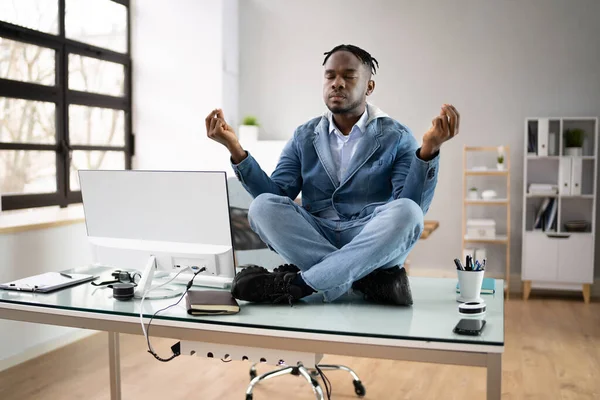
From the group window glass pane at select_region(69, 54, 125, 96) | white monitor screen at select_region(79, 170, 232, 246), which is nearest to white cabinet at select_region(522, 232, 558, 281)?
window glass pane at select_region(69, 54, 125, 96)

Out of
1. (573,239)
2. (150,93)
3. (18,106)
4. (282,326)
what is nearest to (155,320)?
(282,326)

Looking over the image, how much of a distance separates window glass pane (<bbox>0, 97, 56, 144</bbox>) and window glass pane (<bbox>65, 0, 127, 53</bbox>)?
607 mm

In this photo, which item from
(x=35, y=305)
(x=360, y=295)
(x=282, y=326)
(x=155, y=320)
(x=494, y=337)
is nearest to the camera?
(x=494, y=337)

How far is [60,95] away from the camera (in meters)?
4.06

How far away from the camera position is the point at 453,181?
521 centimetres

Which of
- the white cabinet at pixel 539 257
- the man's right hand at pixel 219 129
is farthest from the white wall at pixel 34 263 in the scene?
the white cabinet at pixel 539 257

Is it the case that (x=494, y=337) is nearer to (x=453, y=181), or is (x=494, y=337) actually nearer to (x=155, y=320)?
(x=155, y=320)

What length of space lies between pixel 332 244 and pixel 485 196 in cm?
316

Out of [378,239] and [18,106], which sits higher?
[18,106]

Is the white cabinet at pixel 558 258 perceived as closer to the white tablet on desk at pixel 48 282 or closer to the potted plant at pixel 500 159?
the potted plant at pixel 500 159

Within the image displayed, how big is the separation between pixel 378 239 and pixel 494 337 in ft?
1.43

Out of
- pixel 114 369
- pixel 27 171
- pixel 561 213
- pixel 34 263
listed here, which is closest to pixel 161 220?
pixel 114 369

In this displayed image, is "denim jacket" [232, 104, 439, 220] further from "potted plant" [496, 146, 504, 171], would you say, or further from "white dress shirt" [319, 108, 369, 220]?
"potted plant" [496, 146, 504, 171]

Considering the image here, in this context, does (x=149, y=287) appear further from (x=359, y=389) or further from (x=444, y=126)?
(x=359, y=389)
